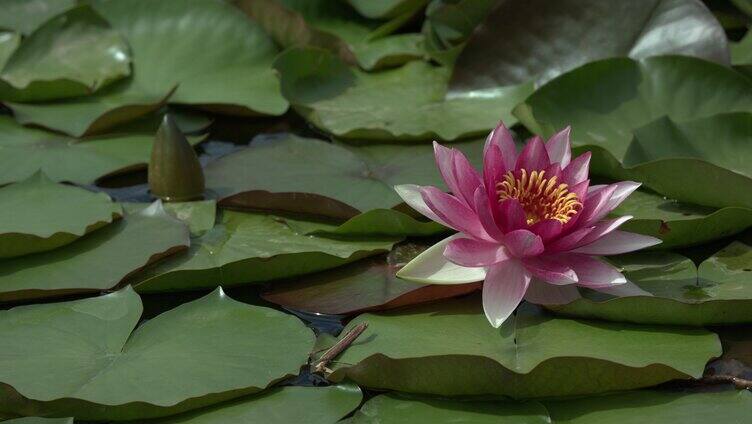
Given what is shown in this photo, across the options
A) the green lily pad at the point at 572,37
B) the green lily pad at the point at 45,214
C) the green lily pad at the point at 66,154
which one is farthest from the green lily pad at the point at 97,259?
the green lily pad at the point at 572,37

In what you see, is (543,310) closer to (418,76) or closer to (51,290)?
(51,290)

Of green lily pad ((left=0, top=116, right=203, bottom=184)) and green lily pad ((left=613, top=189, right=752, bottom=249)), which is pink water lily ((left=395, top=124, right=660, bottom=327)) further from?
green lily pad ((left=0, top=116, right=203, bottom=184))

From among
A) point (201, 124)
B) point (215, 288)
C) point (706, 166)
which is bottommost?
point (201, 124)

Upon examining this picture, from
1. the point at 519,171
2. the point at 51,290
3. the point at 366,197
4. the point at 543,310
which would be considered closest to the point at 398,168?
the point at 366,197

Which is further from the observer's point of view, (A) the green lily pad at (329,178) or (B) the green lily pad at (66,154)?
(B) the green lily pad at (66,154)

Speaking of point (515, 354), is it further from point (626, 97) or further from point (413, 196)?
point (626, 97)

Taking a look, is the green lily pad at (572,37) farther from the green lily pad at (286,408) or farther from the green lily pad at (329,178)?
the green lily pad at (286,408)

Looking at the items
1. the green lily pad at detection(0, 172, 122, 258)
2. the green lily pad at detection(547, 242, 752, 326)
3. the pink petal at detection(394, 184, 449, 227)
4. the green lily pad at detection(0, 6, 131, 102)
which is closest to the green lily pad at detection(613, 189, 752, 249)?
the green lily pad at detection(547, 242, 752, 326)
